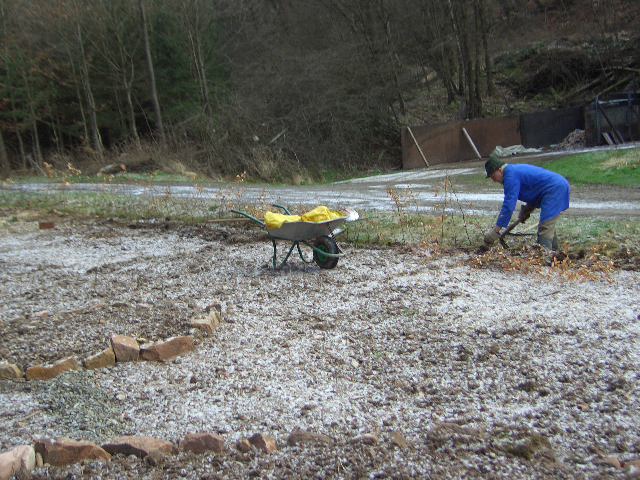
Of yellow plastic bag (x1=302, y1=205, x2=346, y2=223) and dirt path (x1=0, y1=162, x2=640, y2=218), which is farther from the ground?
yellow plastic bag (x1=302, y1=205, x2=346, y2=223)

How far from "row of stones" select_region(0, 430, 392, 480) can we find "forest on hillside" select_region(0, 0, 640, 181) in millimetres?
20845

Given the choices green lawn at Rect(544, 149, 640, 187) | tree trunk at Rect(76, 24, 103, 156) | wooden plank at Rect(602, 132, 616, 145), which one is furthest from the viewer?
tree trunk at Rect(76, 24, 103, 156)

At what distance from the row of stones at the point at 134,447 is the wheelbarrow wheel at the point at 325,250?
12.0 feet

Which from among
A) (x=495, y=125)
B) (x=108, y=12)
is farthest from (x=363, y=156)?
(x=108, y=12)

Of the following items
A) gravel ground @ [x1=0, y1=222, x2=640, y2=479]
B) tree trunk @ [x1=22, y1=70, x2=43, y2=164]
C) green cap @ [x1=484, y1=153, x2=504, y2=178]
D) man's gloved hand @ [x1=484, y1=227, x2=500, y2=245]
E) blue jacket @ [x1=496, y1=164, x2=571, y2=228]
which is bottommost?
gravel ground @ [x1=0, y1=222, x2=640, y2=479]

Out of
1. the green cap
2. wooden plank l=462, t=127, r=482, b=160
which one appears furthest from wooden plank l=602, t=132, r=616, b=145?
the green cap

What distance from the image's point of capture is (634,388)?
3742 mm

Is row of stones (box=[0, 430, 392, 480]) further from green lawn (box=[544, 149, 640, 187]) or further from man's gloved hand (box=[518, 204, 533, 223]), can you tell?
green lawn (box=[544, 149, 640, 187])

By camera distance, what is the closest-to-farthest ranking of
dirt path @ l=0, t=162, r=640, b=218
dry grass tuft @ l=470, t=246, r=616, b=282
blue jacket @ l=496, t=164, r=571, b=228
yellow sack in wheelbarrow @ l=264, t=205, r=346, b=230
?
1. dry grass tuft @ l=470, t=246, r=616, b=282
2. yellow sack in wheelbarrow @ l=264, t=205, r=346, b=230
3. blue jacket @ l=496, t=164, r=571, b=228
4. dirt path @ l=0, t=162, r=640, b=218

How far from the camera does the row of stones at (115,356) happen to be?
441 cm

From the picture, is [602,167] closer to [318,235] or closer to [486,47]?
[318,235]

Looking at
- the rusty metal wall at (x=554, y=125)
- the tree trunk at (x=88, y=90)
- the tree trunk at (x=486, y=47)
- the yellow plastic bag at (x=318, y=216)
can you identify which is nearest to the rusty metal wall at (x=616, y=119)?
the rusty metal wall at (x=554, y=125)

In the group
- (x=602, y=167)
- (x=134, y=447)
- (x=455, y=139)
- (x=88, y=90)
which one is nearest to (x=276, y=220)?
(x=134, y=447)

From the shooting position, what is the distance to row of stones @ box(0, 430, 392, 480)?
10.5 ft
